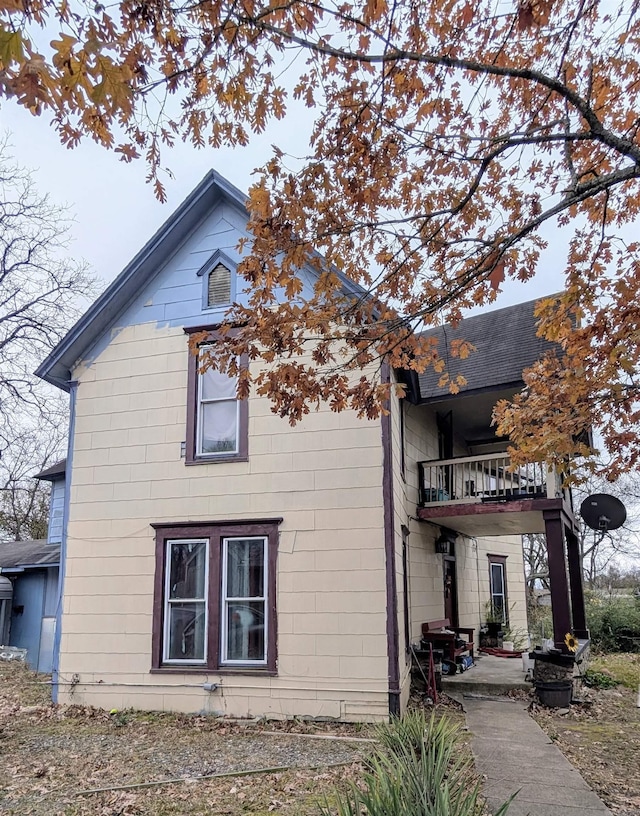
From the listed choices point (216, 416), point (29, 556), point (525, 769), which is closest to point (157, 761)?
point (525, 769)

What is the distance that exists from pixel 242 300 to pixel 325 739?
21.0ft

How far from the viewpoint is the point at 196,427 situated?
1027 cm

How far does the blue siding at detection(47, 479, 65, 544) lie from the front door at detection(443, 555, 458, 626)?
29.0 ft

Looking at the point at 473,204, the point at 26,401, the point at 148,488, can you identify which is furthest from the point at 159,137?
the point at 26,401

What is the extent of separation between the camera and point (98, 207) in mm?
14336

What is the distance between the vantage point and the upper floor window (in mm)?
10609

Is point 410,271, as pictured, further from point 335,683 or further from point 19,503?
point 19,503

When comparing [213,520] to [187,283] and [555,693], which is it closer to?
[187,283]

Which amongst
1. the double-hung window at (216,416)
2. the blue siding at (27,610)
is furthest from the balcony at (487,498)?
the blue siding at (27,610)

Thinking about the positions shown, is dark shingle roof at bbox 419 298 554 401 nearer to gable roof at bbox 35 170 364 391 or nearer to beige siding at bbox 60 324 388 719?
beige siding at bbox 60 324 388 719

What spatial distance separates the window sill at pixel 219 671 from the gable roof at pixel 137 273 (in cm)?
495

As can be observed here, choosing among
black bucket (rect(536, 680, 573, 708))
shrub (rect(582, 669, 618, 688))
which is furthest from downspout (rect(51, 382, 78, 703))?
shrub (rect(582, 669, 618, 688))

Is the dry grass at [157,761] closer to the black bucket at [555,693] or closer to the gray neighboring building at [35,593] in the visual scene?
the black bucket at [555,693]

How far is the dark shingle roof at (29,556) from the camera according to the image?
16027mm
